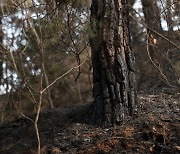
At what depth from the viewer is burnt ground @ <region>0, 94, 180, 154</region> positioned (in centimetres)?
461

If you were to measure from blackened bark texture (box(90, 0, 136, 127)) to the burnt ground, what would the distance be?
0.62ft

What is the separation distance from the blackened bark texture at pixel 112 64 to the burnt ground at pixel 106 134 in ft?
0.62

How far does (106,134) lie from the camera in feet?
15.8

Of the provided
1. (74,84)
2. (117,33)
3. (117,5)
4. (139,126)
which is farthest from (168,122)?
(74,84)

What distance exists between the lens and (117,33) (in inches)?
200

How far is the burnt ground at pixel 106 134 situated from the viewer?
4605 mm

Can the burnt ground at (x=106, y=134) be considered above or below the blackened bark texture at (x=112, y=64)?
below

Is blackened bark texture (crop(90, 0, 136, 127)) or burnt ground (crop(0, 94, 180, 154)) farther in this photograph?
blackened bark texture (crop(90, 0, 136, 127))

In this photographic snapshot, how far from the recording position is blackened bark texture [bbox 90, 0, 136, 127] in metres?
5.01

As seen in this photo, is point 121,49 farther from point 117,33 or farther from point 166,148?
point 166,148

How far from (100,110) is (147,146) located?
0.84m

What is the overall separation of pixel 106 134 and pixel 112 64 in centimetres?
91

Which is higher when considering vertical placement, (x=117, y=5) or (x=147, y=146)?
(x=117, y=5)

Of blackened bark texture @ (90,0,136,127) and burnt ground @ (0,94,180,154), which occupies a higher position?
Answer: blackened bark texture @ (90,0,136,127)
